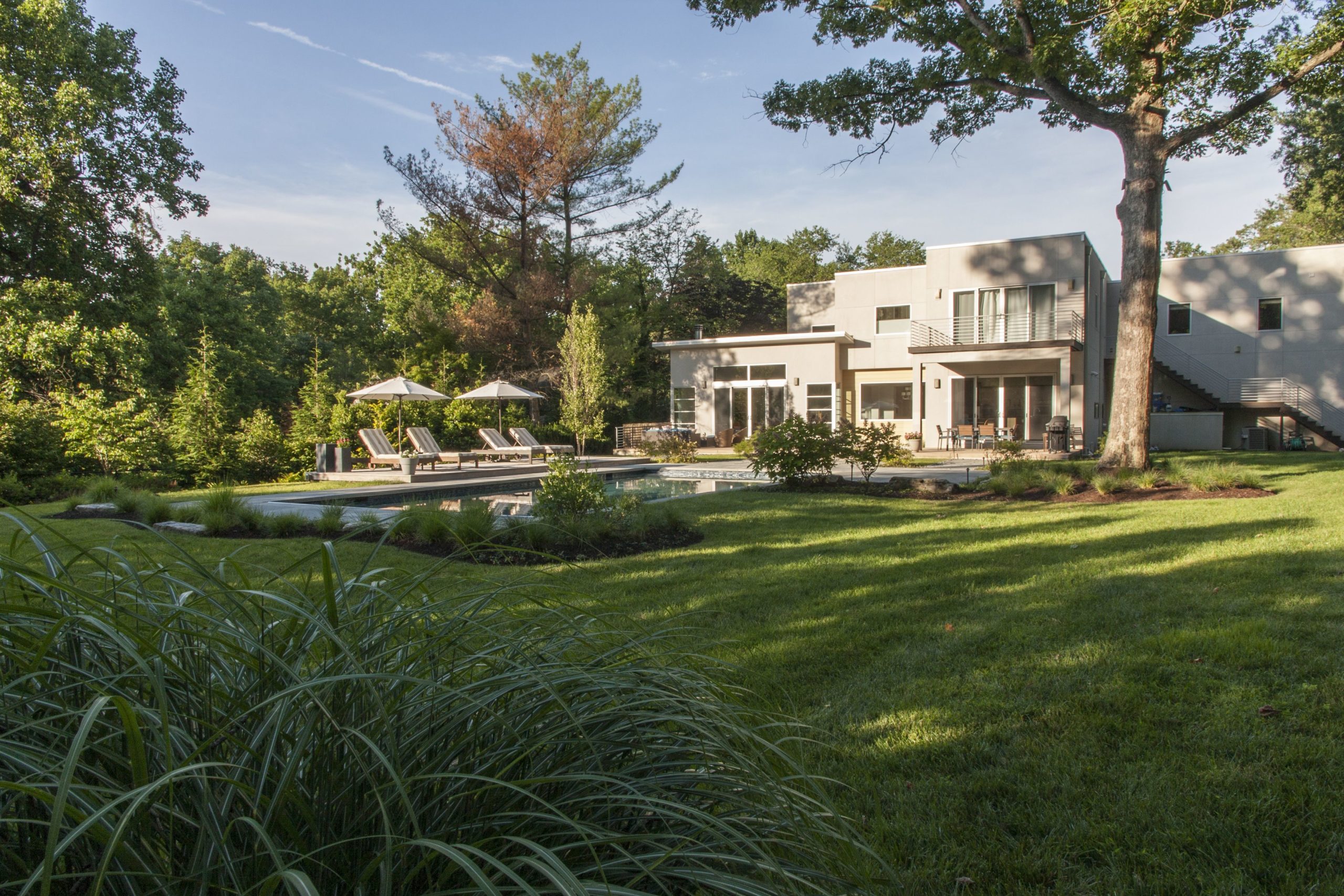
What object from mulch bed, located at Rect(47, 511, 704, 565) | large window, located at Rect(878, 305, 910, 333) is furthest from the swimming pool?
large window, located at Rect(878, 305, 910, 333)

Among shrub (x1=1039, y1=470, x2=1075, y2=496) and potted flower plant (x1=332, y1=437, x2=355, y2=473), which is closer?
shrub (x1=1039, y1=470, x2=1075, y2=496)

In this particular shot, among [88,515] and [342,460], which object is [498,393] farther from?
[88,515]

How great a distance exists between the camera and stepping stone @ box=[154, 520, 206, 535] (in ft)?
22.8

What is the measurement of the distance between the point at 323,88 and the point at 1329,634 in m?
16.0

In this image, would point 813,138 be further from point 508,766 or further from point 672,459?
point 508,766

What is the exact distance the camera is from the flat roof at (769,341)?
23734 millimetres

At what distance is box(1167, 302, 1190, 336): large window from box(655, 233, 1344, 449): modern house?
0.04m

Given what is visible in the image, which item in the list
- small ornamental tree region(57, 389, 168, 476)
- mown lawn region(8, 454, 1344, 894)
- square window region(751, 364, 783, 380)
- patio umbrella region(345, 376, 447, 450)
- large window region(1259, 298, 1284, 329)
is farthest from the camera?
square window region(751, 364, 783, 380)

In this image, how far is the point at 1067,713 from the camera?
2738 mm

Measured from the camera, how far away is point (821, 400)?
2428cm

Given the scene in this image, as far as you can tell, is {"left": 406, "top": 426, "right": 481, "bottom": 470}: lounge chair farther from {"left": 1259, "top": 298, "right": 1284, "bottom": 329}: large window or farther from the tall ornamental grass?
{"left": 1259, "top": 298, "right": 1284, "bottom": 329}: large window

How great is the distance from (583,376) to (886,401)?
1028 centimetres

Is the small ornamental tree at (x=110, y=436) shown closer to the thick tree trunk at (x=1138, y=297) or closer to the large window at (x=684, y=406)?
the thick tree trunk at (x=1138, y=297)

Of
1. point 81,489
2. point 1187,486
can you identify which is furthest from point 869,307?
point 81,489
